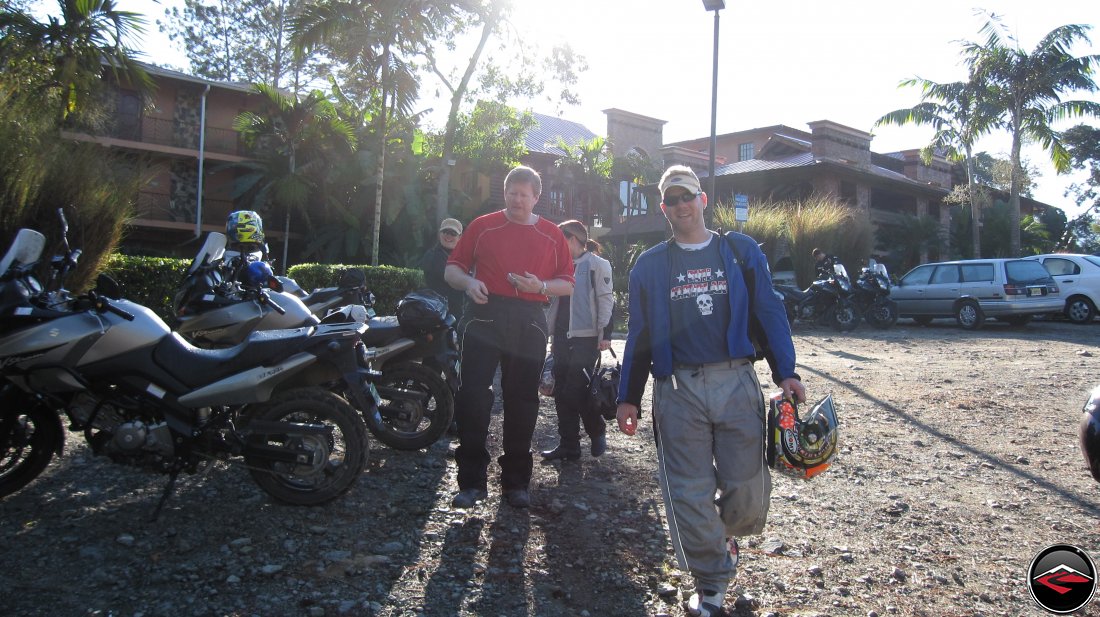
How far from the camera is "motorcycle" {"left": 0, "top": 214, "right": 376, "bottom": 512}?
12.7 ft

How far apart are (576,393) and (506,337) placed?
1.20m

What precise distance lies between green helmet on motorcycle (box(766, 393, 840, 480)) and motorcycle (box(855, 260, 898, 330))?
47.4 feet

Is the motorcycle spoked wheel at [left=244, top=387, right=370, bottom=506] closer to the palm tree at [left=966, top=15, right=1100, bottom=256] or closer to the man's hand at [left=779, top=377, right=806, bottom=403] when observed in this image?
the man's hand at [left=779, top=377, right=806, bottom=403]

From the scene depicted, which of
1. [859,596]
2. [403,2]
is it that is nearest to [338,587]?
[859,596]

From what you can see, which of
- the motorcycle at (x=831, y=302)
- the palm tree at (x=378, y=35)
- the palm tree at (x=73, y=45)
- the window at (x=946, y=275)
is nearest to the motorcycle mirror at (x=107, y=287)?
the palm tree at (x=73, y=45)

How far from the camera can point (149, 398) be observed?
3.93 metres

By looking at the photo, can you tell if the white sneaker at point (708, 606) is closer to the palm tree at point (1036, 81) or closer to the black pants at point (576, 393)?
the black pants at point (576, 393)

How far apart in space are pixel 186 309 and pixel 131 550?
199cm

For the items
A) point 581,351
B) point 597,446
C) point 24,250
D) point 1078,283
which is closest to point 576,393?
point 581,351

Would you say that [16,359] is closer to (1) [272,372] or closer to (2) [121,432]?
(2) [121,432]

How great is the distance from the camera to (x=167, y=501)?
419 cm

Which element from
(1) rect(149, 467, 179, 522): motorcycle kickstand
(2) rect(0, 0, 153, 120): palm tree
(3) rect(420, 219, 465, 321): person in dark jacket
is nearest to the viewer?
(1) rect(149, 467, 179, 522): motorcycle kickstand

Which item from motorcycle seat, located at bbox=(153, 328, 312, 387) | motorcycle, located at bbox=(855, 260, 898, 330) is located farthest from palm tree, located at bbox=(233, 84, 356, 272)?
motorcycle seat, located at bbox=(153, 328, 312, 387)

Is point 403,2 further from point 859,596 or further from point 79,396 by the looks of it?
point 859,596
